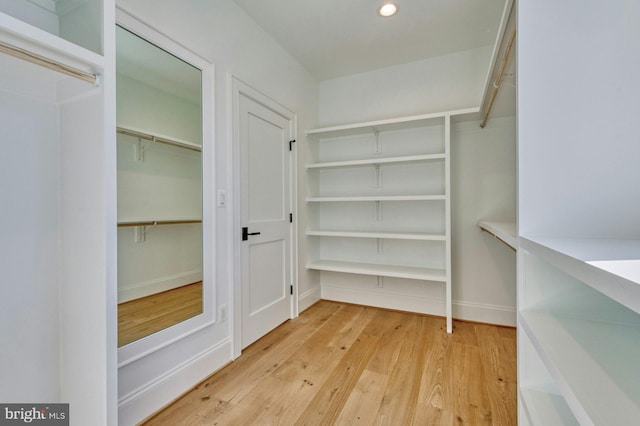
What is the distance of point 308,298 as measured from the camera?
10.3 feet

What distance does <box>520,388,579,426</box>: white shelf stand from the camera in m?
0.89

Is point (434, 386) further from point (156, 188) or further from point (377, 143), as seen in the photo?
point (377, 143)

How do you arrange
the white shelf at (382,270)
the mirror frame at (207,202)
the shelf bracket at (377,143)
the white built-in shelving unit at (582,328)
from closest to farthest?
1. the white built-in shelving unit at (582,328)
2. the mirror frame at (207,202)
3. the white shelf at (382,270)
4. the shelf bracket at (377,143)

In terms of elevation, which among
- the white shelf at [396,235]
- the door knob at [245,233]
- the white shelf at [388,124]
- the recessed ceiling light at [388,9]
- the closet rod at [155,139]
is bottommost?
the white shelf at [396,235]

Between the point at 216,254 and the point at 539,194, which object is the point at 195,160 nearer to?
the point at 216,254

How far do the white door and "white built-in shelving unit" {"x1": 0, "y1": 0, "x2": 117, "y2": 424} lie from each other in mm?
1124

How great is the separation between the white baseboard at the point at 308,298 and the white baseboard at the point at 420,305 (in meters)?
0.13

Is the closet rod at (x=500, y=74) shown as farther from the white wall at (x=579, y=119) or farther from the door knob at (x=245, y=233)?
the door knob at (x=245, y=233)

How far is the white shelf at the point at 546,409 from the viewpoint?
35.1 inches

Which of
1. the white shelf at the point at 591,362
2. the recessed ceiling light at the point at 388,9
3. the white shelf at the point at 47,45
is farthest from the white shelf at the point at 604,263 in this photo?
the recessed ceiling light at the point at 388,9

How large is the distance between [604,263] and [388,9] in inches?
93.3

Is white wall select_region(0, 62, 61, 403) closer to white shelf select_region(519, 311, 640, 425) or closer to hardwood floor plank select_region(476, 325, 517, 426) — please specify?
white shelf select_region(519, 311, 640, 425)

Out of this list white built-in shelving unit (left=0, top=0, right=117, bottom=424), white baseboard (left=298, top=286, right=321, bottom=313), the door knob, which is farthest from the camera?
white baseboard (left=298, top=286, right=321, bottom=313)

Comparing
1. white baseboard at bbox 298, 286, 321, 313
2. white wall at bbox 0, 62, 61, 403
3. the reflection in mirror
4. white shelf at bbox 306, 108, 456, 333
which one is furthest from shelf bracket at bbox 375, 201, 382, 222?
white wall at bbox 0, 62, 61, 403
